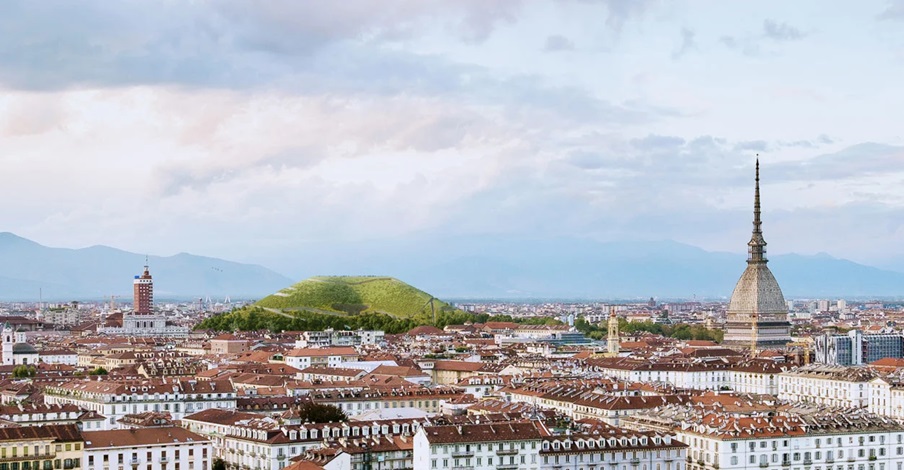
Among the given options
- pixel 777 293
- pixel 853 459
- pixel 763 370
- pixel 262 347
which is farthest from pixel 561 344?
pixel 853 459

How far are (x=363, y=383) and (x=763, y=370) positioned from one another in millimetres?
31492

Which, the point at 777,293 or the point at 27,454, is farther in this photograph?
the point at 777,293

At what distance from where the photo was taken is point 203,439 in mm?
56312

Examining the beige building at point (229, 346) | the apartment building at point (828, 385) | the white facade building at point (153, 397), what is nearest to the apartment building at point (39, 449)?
the white facade building at point (153, 397)

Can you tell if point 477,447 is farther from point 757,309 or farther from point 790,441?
point 757,309

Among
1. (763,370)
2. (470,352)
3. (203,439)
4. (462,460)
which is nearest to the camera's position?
(462,460)

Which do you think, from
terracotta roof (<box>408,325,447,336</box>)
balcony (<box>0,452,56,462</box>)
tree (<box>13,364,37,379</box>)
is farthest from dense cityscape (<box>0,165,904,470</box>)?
terracotta roof (<box>408,325,447,336</box>)

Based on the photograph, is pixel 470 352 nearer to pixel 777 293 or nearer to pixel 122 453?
pixel 777 293

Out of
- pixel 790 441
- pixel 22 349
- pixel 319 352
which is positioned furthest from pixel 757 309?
pixel 790 441

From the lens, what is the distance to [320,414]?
208 feet

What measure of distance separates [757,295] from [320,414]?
281ft

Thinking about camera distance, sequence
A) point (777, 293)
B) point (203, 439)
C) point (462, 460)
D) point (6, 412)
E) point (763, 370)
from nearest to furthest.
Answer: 1. point (462, 460)
2. point (203, 439)
3. point (6, 412)
4. point (763, 370)
5. point (777, 293)

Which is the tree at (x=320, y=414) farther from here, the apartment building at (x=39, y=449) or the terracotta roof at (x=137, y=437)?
the apartment building at (x=39, y=449)

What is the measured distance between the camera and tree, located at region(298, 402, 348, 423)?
63066 mm
